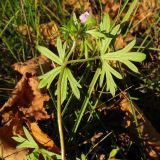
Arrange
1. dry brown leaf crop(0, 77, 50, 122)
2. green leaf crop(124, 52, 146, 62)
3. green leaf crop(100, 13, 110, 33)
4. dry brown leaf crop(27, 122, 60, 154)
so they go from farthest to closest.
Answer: dry brown leaf crop(0, 77, 50, 122)
dry brown leaf crop(27, 122, 60, 154)
green leaf crop(100, 13, 110, 33)
green leaf crop(124, 52, 146, 62)

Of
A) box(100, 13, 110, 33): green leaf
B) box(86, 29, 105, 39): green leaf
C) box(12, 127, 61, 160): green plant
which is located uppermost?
box(100, 13, 110, 33): green leaf

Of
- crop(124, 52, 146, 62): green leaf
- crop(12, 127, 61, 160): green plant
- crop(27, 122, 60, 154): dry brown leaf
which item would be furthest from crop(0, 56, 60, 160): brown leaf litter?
crop(124, 52, 146, 62): green leaf

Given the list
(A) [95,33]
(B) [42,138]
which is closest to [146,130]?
(B) [42,138]

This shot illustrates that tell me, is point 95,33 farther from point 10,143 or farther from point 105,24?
point 10,143

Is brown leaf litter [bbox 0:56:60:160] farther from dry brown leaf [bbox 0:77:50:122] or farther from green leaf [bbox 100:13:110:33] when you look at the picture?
green leaf [bbox 100:13:110:33]

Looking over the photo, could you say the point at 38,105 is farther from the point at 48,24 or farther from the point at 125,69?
the point at 48,24

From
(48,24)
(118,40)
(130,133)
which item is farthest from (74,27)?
(48,24)

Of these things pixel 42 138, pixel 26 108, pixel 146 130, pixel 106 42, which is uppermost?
pixel 106 42
